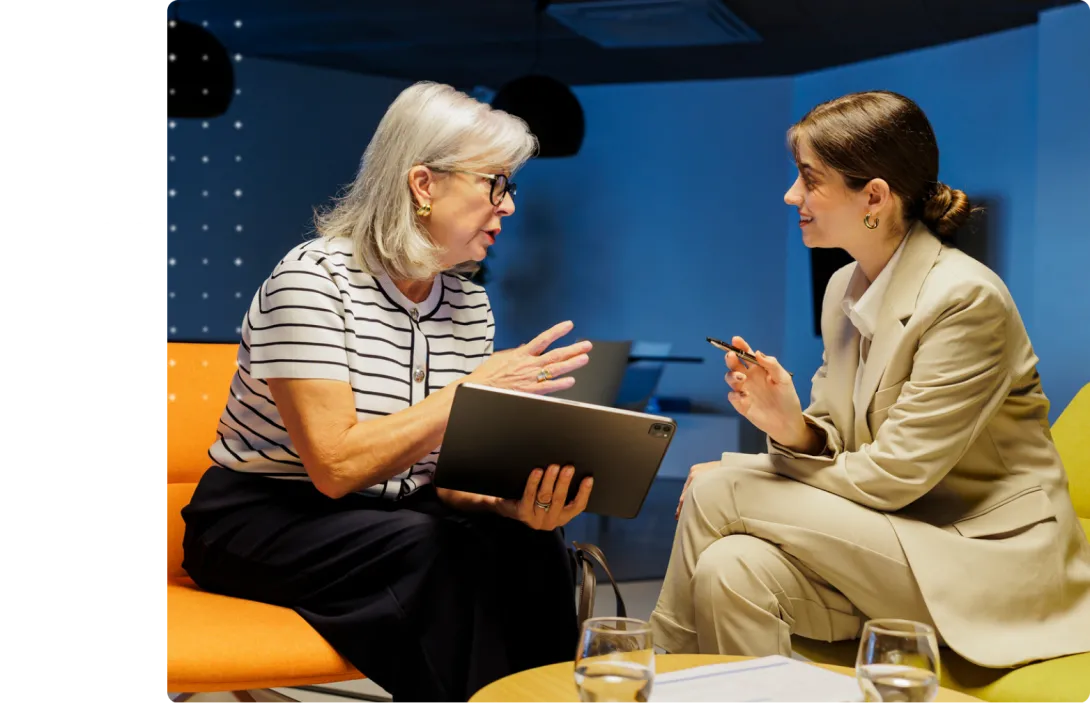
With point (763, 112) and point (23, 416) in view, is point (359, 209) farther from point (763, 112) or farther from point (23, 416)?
point (763, 112)

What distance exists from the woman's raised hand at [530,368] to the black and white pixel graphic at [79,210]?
2.38 feet

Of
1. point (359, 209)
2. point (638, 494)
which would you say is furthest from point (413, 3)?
point (638, 494)

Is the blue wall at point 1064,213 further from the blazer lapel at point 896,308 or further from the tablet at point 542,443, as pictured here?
the tablet at point 542,443

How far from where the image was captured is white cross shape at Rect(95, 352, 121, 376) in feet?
3.94

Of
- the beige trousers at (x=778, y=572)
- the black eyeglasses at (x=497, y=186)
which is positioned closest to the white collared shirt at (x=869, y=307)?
the beige trousers at (x=778, y=572)

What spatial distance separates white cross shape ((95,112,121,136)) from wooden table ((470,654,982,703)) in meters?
0.79

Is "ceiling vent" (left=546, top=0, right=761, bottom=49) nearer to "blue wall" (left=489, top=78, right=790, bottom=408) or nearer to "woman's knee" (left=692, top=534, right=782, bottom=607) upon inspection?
"blue wall" (left=489, top=78, right=790, bottom=408)

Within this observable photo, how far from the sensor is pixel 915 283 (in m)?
2.01

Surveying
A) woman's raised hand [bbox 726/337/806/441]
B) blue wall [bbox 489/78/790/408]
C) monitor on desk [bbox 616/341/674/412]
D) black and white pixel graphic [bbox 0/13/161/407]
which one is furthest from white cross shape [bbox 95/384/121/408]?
blue wall [bbox 489/78/790/408]

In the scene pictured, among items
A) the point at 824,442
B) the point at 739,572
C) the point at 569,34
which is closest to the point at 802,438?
the point at 824,442

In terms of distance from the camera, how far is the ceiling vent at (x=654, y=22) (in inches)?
250

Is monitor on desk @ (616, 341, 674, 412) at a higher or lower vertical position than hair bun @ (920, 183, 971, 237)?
lower

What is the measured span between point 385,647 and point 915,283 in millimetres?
1153

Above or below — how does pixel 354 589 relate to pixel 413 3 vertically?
below
